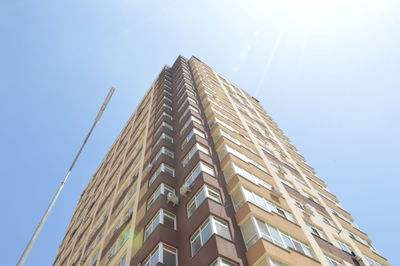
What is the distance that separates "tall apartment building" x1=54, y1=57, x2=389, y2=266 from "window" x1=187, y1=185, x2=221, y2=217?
8 centimetres

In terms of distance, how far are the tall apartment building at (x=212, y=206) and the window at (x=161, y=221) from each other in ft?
0.19

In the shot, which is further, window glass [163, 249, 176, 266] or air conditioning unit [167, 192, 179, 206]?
air conditioning unit [167, 192, 179, 206]

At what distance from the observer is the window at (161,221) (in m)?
18.3

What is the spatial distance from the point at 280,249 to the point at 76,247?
24.9 meters

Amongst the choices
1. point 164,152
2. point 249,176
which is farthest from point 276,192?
A: point 164,152

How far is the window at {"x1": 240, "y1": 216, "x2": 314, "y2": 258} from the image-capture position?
15391mm

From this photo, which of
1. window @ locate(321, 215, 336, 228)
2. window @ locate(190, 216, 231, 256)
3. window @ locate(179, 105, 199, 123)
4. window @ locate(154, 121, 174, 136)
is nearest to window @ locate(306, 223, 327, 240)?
window @ locate(321, 215, 336, 228)

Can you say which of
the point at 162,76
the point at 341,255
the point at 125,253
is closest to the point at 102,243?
the point at 125,253

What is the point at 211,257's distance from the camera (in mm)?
13766

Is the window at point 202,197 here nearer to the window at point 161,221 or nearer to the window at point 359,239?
the window at point 161,221

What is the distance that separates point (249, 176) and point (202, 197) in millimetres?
4248

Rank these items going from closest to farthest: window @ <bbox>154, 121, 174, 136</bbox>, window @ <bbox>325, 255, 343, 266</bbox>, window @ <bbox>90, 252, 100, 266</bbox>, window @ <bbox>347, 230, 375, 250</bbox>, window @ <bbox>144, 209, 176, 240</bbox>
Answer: window @ <bbox>325, 255, 343, 266</bbox>
window @ <bbox>144, 209, 176, 240</bbox>
window @ <bbox>90, 252, 100, 266</bbox>
window @ <bbox>347, 230, 375, 250</bbox>
window @ <bbox>154, 121, 174, 136</bbox>

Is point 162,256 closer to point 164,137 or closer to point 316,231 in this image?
point 316,231

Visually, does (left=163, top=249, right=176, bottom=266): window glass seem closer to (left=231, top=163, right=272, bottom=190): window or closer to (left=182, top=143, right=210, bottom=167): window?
(left=231, top=163, right=272, bottom=190): window
